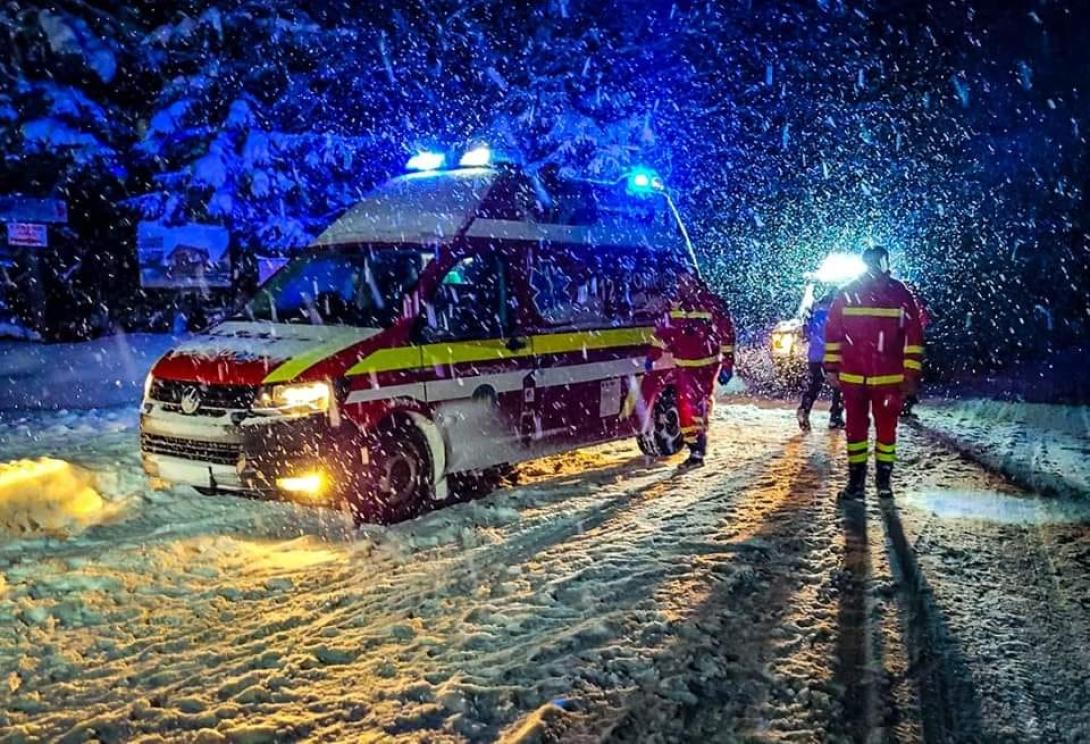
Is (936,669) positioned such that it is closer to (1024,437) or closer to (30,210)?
(1024,437)

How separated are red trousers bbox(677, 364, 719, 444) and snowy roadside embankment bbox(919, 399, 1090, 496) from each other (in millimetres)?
2571

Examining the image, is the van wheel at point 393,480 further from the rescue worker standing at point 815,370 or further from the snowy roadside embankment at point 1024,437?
the rescue worker standing at point 815,370

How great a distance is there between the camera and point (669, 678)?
→ 12.0ft

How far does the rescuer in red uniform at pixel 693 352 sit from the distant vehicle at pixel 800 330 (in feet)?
13.6

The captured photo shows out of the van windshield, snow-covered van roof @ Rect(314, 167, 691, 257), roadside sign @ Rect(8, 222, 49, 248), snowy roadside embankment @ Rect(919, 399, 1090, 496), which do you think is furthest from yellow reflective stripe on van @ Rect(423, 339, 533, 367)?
roadside sign @ Rect(8, 222, 49, 248)

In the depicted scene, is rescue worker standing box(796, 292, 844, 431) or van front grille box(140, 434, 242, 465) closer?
van front grille box(140, 434, 242, 465)

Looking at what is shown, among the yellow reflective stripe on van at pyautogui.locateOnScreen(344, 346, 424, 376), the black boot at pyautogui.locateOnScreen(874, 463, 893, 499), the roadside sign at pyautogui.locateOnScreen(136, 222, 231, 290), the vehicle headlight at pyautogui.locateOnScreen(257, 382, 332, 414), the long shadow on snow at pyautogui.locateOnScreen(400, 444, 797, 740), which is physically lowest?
the long shadow on snow at pyautogui.locateOnScreen(400, 444, 797, 740)

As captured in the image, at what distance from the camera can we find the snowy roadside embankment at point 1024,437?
24.9 ft

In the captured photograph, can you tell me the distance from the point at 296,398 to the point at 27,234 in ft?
38.5

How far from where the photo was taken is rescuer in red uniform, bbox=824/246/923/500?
22.0ft

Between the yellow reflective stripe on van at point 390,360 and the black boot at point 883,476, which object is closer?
the yellow reflective stripe on van at point 390,360

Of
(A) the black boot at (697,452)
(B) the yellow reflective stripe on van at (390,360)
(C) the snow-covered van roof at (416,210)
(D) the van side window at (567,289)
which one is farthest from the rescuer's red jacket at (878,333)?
(B) the yellow reflective stripe on van at (390,360)

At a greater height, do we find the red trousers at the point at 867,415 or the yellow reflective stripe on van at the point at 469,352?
the yellow reflective stripe on van at the point at 469,352

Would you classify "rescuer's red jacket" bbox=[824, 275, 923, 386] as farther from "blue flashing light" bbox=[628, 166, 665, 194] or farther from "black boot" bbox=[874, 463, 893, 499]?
"blue flashing light" bbox=[628, 166, 665, 194]
